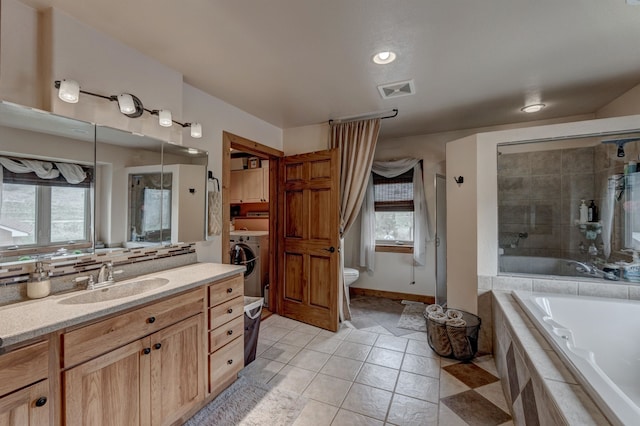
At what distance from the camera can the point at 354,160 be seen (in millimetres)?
3186

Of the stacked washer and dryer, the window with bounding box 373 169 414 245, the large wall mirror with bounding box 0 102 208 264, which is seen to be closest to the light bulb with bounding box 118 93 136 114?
the large wall mirror with bounding box 0 102 208 264

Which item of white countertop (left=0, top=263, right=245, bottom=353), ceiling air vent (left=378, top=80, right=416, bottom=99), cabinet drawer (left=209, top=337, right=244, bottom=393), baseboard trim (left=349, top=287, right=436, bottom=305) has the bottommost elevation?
baseboard trim (left=349, top=287, right=436, bottom=305)

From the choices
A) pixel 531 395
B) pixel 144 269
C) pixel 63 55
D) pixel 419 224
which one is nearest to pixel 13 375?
pixel 144 269

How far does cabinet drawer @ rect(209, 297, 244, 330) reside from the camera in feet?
6.11

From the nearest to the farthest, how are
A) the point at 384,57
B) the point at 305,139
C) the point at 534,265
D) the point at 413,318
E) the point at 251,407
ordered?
1. the point at 251,407
2. the point at 384,57
3. the point at 534,265
4. the point at 413,318
5. the point at 305,139

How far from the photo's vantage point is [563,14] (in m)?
1.53

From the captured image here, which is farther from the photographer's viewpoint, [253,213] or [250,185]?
[253,213]

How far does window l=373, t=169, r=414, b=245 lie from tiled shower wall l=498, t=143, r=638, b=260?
4.62 feet

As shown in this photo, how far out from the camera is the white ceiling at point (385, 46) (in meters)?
1.49

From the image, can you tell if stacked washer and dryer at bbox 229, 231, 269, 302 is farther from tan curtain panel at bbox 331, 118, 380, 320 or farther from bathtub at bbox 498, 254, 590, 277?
bathtub at bbox 498, 254, 590, 277

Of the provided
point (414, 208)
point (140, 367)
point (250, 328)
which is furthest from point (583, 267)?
point (140, 367)

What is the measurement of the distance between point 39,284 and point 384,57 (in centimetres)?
245

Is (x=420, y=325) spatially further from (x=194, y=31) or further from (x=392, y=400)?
(x=194, y=31)

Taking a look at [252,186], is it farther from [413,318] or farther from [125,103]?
[413,318]
